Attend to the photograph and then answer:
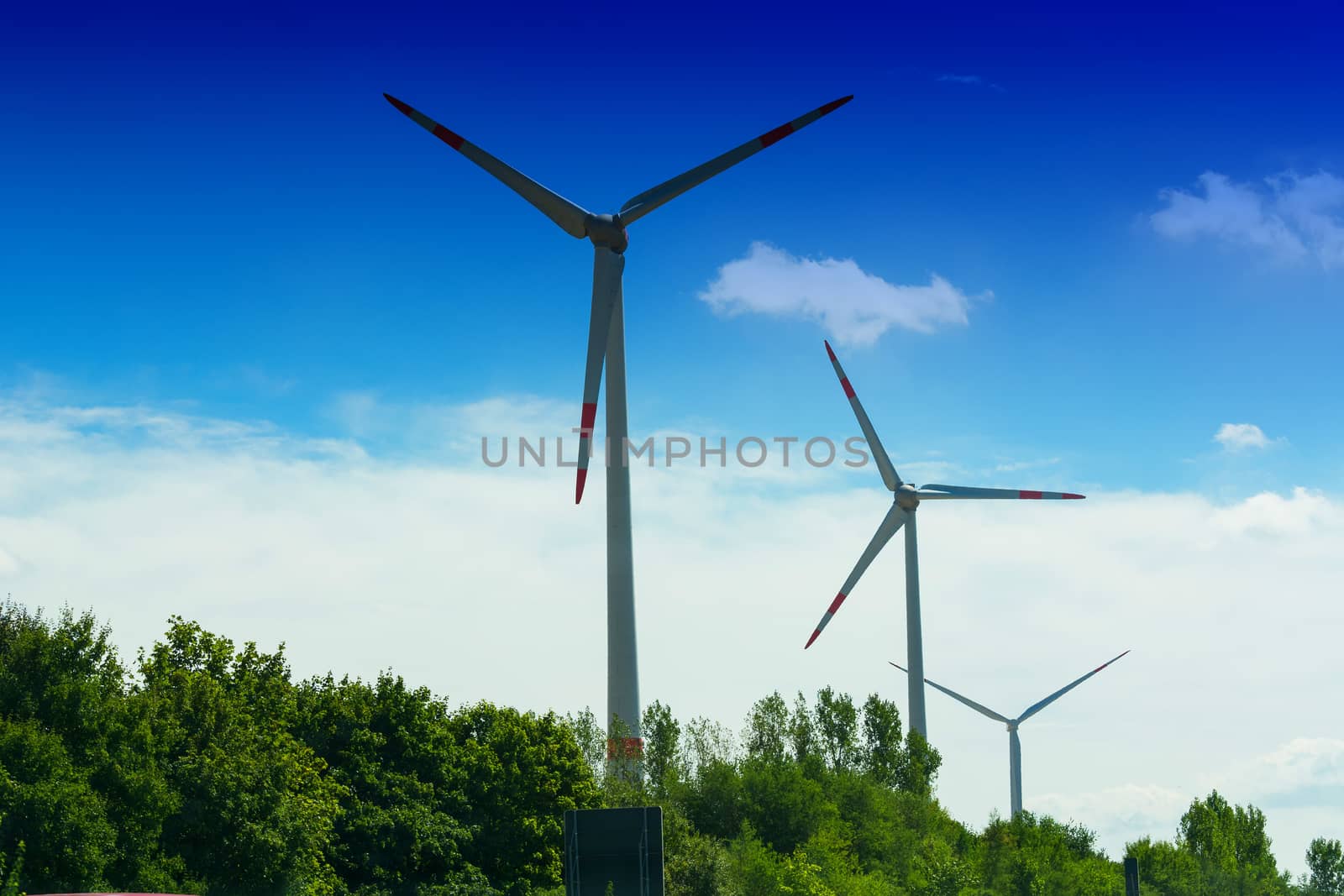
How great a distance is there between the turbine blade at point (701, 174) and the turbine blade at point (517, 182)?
2327 mm

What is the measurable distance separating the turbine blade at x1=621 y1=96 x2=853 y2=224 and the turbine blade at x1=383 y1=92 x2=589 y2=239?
91.6 inches

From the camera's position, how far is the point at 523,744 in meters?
67.6

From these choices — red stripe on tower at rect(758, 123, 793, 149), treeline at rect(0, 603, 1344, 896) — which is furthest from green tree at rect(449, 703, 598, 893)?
red stripe on tower at rect(758, 123, 793, 149)

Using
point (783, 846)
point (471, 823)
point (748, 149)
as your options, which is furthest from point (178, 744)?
point (783, 846)

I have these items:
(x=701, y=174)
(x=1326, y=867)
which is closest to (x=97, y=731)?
(x=701, y=174)

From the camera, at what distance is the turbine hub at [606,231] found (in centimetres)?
6253

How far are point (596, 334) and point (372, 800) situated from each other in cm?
2429

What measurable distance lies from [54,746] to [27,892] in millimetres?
4639

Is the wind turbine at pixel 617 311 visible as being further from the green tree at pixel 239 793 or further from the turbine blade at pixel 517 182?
the green tree at pixel 239 793

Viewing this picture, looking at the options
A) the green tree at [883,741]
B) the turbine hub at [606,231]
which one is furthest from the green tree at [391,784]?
the green tree at [883,741]

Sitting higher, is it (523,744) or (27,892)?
(523,744)

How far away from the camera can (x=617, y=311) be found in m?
68.2

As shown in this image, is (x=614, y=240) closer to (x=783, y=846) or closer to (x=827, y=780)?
(x=783, y=846)

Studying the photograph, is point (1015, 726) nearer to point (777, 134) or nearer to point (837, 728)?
point (837, 728)
